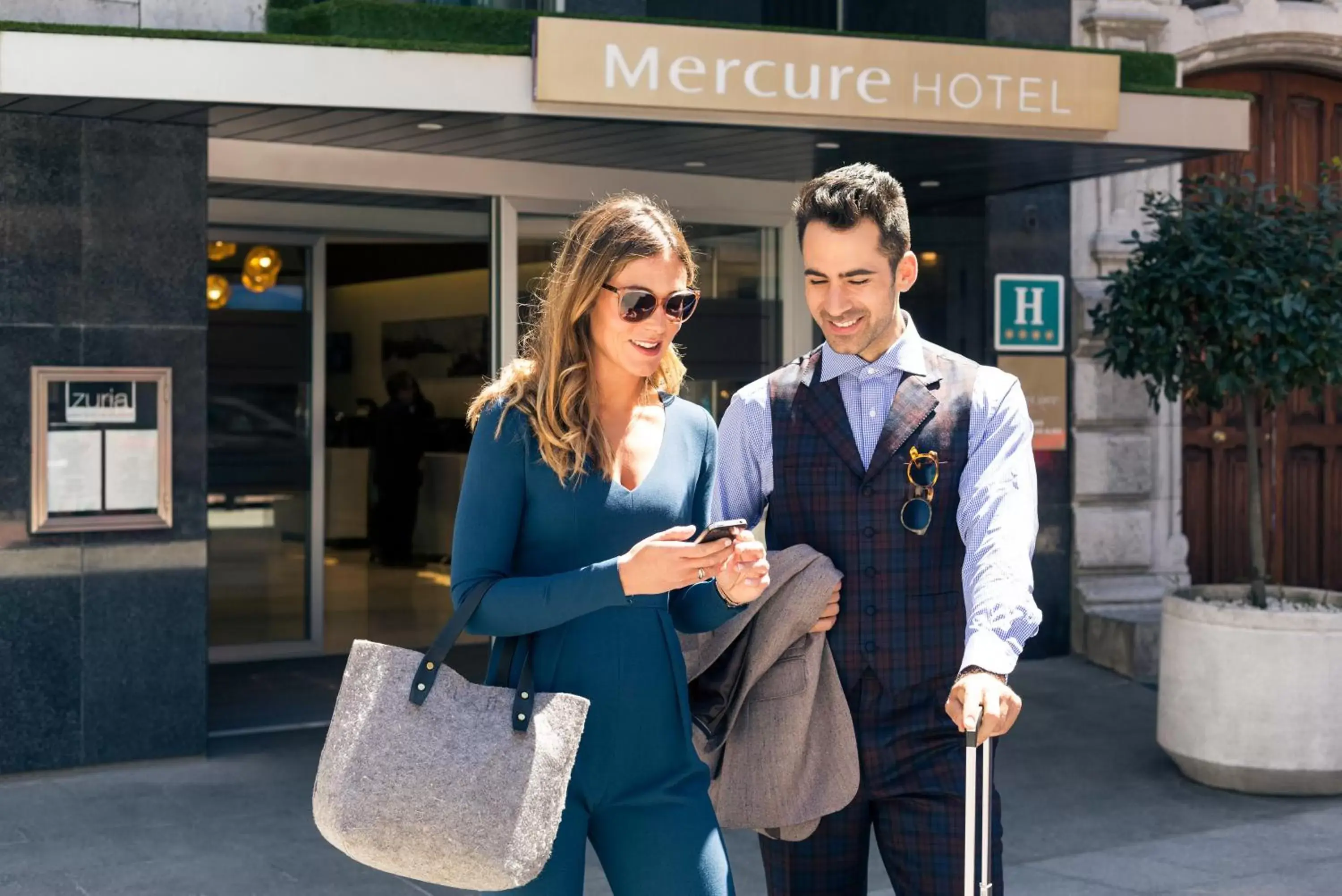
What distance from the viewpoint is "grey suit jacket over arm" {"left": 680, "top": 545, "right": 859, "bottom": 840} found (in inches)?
114

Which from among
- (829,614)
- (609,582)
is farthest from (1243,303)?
(609,582)

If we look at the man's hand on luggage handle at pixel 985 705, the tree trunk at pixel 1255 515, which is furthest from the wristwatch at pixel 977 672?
the tree trunk at pixel 1255 515

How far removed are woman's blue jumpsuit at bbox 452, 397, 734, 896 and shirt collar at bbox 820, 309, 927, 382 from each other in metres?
0.50

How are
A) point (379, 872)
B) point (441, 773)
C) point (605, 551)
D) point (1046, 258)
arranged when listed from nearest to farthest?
point (441, 773) < point (605, 551) < point (379, 872) < point (1046, 258)

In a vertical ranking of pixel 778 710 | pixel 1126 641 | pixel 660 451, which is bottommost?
pixel 1126 641

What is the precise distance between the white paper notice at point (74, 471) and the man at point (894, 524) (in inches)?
190

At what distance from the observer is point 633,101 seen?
6.54m

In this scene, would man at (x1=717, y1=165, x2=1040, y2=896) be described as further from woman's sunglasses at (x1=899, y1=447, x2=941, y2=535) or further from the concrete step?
the concrete step

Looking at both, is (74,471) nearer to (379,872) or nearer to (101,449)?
(101,449)

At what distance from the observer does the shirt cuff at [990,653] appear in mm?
2684

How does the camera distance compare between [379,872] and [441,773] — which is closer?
[441,773]

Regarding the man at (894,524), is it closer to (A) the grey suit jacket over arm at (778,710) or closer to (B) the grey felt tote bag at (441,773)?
(A) the grey suit jacket over arm at (778,710)

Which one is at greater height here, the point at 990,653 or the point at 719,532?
the point at 719,532

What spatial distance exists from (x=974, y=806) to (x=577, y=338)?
1027 millimetres
